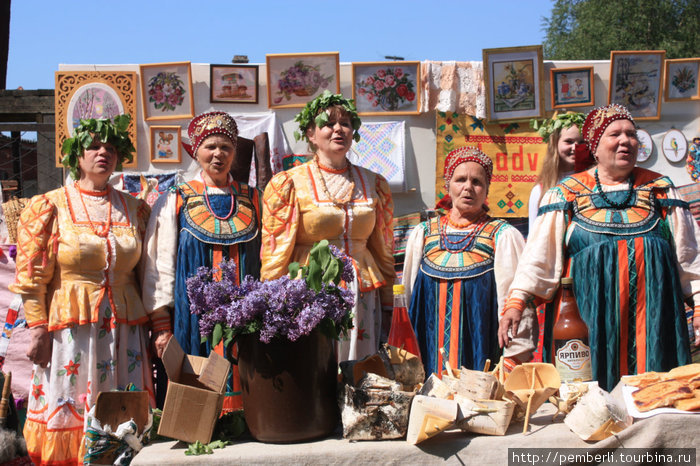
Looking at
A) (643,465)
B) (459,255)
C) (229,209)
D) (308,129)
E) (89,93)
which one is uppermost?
(89,93)

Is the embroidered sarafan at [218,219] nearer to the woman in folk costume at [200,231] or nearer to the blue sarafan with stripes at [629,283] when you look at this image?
the woman in folk costume at [200,231]

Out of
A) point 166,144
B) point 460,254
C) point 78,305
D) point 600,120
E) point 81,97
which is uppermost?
point 81,97

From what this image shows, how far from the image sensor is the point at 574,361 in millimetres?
1951

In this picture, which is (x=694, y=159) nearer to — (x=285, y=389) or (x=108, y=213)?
(x=108, y=213)

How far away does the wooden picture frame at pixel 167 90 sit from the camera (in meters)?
5.86

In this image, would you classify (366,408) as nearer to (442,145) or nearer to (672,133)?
(442,145)

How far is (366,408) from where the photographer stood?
67.1 inches

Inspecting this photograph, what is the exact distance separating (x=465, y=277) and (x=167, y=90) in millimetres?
3739

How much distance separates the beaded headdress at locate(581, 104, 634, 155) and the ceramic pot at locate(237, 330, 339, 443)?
1.69 m

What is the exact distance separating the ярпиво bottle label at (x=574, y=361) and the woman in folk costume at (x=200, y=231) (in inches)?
75.2

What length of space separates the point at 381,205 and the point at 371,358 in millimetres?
1897

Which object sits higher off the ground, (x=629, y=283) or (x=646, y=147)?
(x=646, y=147)

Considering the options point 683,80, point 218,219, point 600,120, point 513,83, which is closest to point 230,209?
point 218,219

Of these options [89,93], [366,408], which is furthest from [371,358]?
[89,93]
